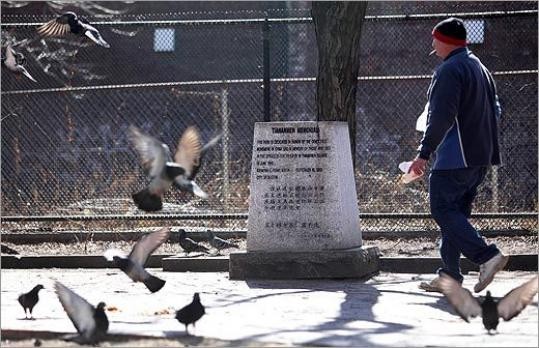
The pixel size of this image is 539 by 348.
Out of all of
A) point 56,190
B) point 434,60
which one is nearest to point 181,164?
point 56,190

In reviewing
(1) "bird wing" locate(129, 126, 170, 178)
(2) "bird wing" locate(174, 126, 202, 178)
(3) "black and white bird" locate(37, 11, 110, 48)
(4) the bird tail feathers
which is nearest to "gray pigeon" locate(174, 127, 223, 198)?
(2) "bird wing" locate(174, 126, 202, 178)

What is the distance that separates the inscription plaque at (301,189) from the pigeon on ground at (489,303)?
2.72 m

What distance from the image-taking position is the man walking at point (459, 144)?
296 inches

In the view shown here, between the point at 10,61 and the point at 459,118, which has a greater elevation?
the point at 10,61

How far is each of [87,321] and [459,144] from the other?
10.3 ft

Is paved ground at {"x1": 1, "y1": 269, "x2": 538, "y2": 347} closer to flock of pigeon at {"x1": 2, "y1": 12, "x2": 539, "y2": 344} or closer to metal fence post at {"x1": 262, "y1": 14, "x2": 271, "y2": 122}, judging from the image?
flock of pigeon at {"x1": 2, "y1": 12, "x2": 539, "y2": 344}

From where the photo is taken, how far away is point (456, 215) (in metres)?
7.60

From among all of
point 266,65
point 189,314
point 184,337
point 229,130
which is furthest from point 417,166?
point 229,130

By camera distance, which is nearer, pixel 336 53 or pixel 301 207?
pixel 301 207

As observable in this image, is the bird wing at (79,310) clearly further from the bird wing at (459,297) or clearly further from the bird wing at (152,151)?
the bird wing at (459,297)

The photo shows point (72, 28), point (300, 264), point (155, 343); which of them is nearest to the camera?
point (155, 343)

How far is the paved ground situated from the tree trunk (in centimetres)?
184

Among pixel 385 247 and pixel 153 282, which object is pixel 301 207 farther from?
pixel 153 282

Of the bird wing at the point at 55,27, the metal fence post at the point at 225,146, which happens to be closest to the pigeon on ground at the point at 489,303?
the bird wing at the point at 55,27
